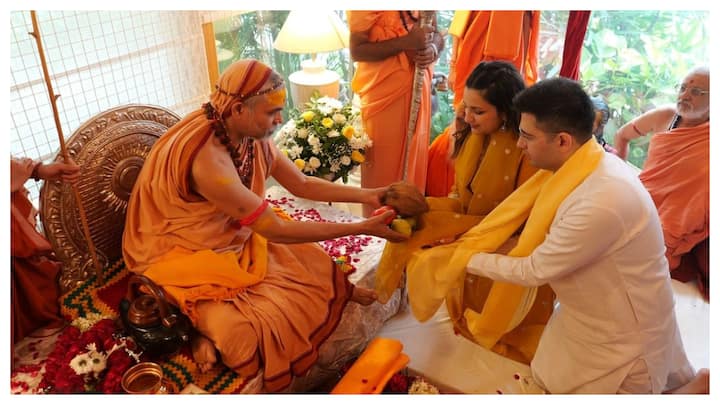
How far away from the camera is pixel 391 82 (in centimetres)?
392

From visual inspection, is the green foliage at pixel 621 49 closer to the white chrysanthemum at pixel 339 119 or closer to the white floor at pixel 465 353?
the white chrysanthemum at pixel 339 119

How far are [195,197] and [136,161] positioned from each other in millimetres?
511

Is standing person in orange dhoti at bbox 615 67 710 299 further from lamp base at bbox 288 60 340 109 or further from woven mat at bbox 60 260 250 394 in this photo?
woven mat at bbox 60 260 250 394

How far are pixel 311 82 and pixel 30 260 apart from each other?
2.63 metres

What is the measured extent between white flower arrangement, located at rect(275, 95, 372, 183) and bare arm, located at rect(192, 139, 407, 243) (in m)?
1.45

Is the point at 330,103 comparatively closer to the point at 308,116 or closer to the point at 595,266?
the point at 308,116

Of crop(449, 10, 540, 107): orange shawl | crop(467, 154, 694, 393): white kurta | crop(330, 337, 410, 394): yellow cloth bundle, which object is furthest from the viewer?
crop(449, 10, 540, 107): orange shawl

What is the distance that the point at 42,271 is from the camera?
262cm

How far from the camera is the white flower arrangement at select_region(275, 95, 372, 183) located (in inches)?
162

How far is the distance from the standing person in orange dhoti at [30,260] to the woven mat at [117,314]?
8 cm

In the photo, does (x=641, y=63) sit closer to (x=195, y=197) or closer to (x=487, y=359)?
(x=487, y=359)

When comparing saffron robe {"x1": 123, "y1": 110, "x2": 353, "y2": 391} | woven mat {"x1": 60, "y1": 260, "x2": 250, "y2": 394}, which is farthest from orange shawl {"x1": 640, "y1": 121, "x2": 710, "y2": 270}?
woven mat {"x1": 60, "y1": 260, "x2": 250, "y2": 394}

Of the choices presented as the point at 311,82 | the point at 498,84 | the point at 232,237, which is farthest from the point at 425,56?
the point at 232,237

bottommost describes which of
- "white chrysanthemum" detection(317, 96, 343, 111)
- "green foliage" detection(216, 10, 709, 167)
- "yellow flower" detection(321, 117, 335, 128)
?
"yellow flower" detection(321, 117, 335, 128)
